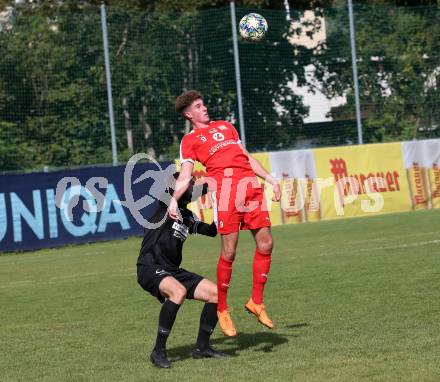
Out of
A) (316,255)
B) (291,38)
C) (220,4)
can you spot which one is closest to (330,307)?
(316,255)

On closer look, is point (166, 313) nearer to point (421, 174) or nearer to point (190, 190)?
point (190, 190)

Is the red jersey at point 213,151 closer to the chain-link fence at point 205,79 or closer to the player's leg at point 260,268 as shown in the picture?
the player's leg at point 260,268

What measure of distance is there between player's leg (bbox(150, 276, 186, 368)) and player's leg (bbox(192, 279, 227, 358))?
221 mm

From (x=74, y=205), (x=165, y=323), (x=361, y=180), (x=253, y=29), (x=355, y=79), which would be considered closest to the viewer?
(x=165, y=323)

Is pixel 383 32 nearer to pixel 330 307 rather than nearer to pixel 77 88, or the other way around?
pixel 77 88

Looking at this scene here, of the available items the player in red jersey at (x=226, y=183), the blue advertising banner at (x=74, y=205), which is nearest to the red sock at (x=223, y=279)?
the player in red jersey at (x=226, y=183)

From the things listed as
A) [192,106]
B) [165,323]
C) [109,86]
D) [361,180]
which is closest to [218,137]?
[192,106]

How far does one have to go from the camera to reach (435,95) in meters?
25.6

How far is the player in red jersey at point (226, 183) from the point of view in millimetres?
8398

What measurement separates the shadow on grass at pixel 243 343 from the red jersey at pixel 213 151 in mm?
1541

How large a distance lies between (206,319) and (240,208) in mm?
1093

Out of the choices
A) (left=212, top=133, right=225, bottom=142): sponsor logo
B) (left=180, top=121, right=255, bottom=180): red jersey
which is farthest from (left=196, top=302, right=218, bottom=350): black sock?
(left=212, top=133, right=225, bottom=142): sponsor logo

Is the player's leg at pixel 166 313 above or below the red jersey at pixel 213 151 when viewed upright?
below

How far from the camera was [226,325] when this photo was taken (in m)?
8.28
